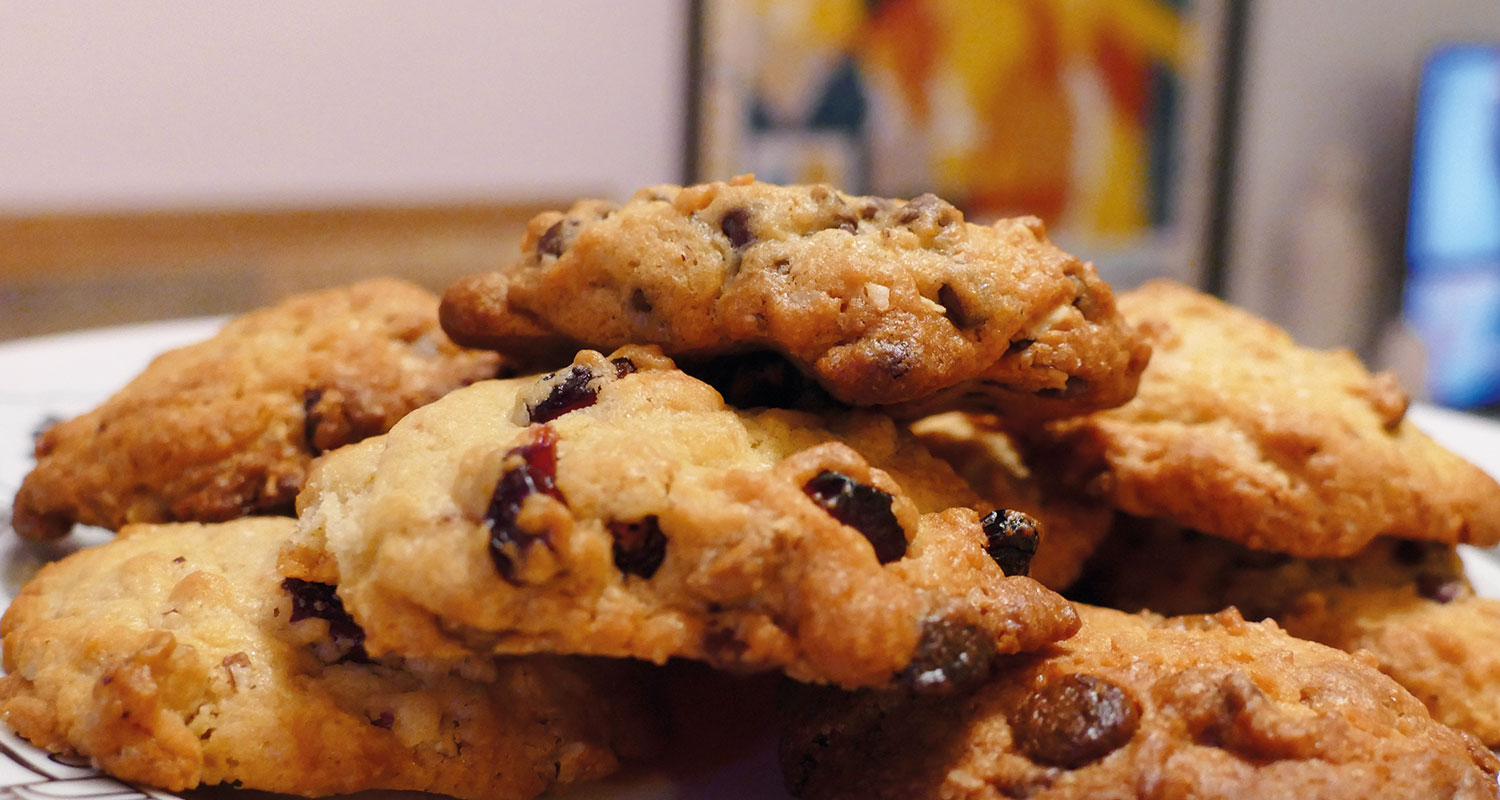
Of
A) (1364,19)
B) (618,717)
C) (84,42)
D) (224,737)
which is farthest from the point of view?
(1364,19)

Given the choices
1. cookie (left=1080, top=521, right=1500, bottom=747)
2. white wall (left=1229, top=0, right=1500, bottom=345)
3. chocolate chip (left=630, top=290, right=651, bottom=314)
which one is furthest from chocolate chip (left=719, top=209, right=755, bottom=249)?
white wall (left=1229, top=0, right=1500, bottom=345)

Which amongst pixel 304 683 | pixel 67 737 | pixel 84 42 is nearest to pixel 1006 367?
pixel 304 683

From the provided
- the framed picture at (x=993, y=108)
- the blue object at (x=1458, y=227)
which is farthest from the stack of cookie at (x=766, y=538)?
the blue object at (x=1458, y=227)

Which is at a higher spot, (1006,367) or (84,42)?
(84,42)

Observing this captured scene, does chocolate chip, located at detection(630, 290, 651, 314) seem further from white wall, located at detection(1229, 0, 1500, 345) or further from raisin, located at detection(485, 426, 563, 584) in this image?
white wall, located at detection(1229, 0, 1500, 345)

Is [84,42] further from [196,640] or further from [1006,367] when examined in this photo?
[1006,367]

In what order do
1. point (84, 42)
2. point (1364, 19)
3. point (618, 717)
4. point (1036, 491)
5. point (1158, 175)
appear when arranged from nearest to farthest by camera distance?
1. point (618, 717)
2. point (1036, 491)
3. point (84, 42)
4. point (1158, 175)
5. point (1364, 19)

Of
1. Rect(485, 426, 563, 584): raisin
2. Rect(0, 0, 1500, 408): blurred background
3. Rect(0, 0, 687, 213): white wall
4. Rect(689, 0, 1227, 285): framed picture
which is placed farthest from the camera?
Rect(689, 0, 1227, 285): framed picture
